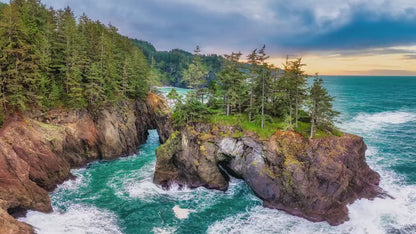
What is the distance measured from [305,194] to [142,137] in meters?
35.3

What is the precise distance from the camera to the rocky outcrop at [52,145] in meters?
21.2

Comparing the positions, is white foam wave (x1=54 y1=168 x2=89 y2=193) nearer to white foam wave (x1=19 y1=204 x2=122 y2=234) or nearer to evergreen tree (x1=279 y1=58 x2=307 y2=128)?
white foam wave (x1=19 y1=204 x2=122 y2=234)

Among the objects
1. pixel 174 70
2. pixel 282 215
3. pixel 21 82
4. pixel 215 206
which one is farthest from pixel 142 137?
pixel 174 70

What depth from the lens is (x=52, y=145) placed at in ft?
Answer: 100

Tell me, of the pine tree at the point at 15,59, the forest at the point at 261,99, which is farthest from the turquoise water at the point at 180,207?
the pine tree at the point at 15,59

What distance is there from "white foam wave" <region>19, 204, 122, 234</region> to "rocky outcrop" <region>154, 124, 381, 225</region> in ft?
28.0

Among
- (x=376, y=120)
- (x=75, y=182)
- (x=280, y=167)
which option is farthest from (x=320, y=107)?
(x=376, y=120)

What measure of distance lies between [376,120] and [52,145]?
7582 centimetres

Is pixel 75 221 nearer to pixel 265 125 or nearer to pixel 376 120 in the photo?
pixel 265 125

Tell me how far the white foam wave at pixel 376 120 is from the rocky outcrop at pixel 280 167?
104 ft

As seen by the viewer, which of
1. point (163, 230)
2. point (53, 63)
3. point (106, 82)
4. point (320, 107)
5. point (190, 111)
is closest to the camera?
point (163, 230)

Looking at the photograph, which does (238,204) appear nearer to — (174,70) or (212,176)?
(212,176)

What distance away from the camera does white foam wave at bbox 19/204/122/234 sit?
19797mm

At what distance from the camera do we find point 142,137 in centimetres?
4881
